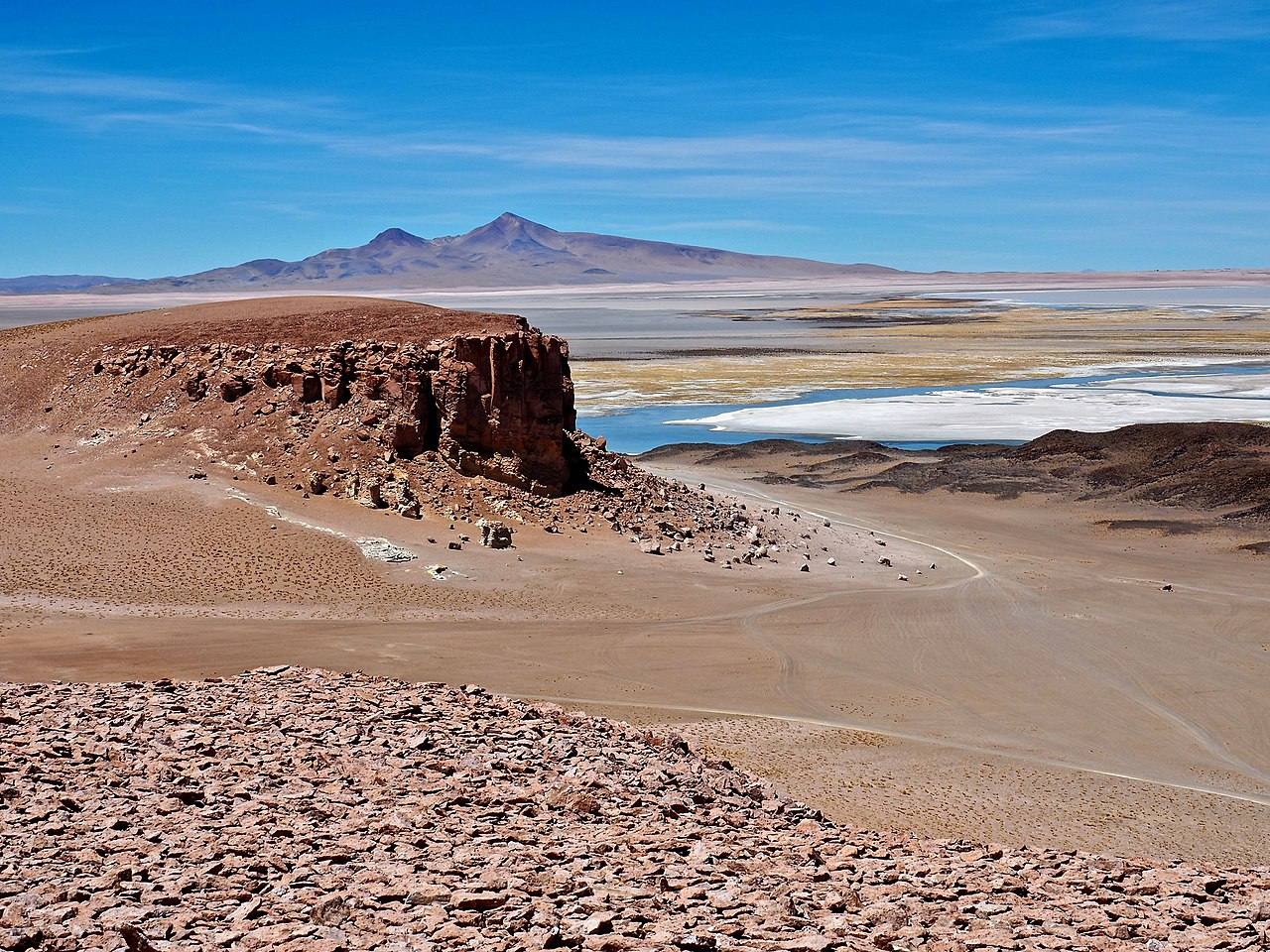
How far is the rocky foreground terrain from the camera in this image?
761 cm

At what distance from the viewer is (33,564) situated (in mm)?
23359

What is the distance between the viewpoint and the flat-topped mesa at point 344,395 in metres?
28.5

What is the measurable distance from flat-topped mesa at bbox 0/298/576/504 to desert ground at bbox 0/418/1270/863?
141cm

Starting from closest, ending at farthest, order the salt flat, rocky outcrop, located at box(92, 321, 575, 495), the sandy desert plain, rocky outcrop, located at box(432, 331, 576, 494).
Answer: the sandy desert plain
rocky outcrop, located at box(92, 321, 575, 495)
rocky outcrop, located at box(432, 331, 576, 494)
the salt flat

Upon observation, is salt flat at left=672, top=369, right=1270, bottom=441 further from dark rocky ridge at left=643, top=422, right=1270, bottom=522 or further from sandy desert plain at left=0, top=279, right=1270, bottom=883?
sandy desert plain at left=0, top=279, right=1270, bottom=883

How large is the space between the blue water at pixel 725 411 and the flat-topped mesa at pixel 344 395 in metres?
18.2

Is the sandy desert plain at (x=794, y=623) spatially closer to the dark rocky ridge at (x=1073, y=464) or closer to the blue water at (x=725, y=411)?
the dark rocky ridge at (x=1073, y=464)

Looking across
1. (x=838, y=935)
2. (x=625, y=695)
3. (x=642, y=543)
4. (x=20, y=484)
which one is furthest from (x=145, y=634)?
(x=838, y=935)

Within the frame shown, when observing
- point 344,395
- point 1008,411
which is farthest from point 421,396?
point 1008,411

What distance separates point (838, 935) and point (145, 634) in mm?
15321

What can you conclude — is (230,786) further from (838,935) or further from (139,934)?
(838,935)

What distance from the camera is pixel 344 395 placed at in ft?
95.7

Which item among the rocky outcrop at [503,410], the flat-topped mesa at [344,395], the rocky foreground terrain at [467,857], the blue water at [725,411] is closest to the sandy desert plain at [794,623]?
the flat-topped mesa at [344,395]

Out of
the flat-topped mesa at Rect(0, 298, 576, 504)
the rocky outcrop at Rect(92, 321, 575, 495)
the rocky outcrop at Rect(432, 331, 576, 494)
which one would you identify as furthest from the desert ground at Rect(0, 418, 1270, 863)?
the rocky outcrop at Rect(432, 331, 576, 494)
